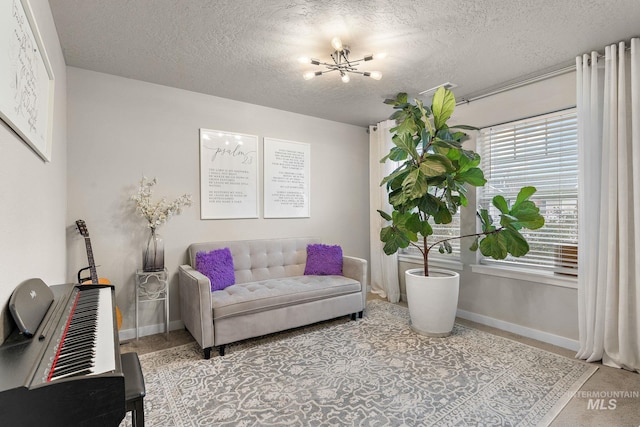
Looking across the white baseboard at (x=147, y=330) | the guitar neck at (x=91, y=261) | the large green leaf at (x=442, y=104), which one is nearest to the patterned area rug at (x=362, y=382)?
the white baseboard at (x=147, y=330)

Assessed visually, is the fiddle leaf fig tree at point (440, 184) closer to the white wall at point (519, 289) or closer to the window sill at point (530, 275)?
the window sill at point (530, 275)

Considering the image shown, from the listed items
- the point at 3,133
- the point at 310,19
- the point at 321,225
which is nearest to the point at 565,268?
the point at 321,225

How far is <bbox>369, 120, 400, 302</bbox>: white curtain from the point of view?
422 cm

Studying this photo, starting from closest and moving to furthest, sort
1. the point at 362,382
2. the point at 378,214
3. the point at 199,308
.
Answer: the point at 362,382 < the point at 199,308 < the point at 378,214

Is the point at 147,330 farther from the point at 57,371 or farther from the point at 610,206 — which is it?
the point at 610,206

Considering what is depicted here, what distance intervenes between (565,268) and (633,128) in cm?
125

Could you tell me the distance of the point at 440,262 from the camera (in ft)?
12.6

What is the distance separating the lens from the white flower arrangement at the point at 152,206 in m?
2.97

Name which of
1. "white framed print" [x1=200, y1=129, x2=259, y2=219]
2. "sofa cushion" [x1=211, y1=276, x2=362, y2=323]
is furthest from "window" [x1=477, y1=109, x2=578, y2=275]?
"white framed print" [x1=200, y1=129, x2=259, y2=219]

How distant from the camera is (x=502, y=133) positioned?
3314 mm

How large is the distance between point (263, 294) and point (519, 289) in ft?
8.18

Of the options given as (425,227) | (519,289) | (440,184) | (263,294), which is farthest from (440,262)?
(263,294)

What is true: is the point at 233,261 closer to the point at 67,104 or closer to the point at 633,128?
the point at 67,104

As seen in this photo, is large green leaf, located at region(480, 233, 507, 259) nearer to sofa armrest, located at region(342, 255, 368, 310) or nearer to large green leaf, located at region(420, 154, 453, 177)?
large green leaf, located at region(420, 154, 453, 177)
